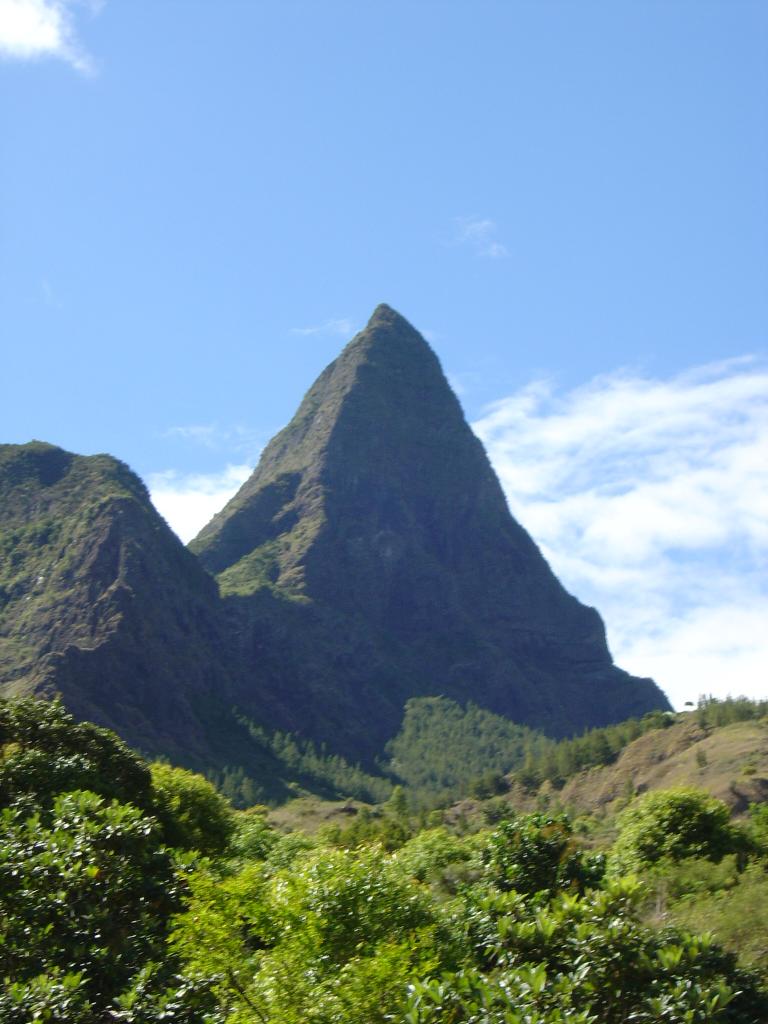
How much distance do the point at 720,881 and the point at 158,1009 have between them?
18.9 meters

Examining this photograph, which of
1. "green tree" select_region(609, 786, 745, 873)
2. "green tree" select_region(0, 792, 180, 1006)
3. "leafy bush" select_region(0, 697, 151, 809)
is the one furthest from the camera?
"green tree" select_region(609, 786, 745, 873)

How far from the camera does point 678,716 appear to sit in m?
146

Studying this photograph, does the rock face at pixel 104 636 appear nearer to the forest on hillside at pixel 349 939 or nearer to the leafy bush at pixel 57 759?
the leafy bush at pixel 57 759

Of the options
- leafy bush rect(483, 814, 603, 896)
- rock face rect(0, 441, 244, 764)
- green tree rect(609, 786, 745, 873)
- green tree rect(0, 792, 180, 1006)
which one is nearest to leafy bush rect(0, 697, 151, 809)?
green tree rect(0, 792, 180, 1006)

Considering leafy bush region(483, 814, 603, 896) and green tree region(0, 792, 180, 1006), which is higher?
leafy bush region(483, 814, 603, 896)

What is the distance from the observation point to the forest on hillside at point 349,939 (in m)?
16.4

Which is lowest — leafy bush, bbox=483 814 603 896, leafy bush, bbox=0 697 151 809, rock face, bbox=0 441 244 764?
leafy bush, bbox=483 814 603 896

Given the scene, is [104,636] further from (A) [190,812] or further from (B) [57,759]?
(B) [57,759]

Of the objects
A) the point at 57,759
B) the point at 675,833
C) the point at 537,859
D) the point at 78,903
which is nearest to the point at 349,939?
the point at 78,903

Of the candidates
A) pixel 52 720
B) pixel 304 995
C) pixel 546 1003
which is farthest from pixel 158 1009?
pixel 52 720

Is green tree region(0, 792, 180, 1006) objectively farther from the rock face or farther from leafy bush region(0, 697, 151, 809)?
the rock face

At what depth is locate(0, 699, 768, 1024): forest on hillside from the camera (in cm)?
1639

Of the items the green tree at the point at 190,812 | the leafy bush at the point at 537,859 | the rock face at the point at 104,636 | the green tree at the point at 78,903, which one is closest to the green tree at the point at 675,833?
the leafy bush at the point at 537,859

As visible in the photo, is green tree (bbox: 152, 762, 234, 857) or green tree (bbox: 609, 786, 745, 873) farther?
green tree (bbox: 609, 786, 745, 873)
